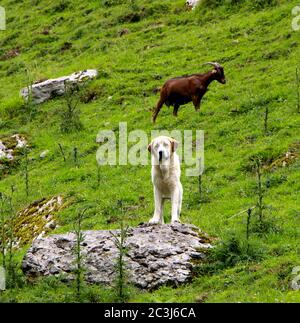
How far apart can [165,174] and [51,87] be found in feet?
67.4

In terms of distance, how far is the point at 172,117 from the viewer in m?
29.4

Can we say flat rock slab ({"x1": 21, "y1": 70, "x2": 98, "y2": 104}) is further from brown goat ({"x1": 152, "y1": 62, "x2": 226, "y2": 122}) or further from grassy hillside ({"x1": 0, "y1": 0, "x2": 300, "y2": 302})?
brown goat ({"x1": 152, "y1": 62, "x2": 226, "y2": 122})

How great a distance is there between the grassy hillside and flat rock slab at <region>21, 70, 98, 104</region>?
21.3 inches

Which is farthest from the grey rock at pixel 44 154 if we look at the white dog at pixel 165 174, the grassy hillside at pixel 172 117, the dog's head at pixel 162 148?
the dog's head at pixel 162 148

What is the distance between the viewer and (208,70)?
109 ft

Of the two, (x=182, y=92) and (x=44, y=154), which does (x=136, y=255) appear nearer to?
(x=44, y=154)

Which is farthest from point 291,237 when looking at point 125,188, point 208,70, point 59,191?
point 208,70

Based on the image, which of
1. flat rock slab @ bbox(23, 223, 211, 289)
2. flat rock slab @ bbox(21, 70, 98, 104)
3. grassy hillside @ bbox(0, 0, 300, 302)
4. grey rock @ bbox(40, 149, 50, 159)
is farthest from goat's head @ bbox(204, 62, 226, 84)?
flat rock slab @ bbox(23, 223, 211, 289)

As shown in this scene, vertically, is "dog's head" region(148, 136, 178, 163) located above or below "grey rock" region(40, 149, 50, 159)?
below

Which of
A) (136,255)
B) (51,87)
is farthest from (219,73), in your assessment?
(136,255)

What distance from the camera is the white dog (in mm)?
15757

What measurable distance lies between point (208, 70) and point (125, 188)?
12187mm

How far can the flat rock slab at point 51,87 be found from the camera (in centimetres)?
3522

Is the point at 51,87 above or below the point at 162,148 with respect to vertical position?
above
